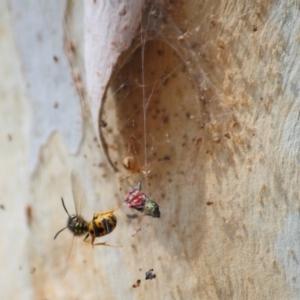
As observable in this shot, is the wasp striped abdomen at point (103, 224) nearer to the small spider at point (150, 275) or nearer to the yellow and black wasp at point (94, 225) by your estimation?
the yellow and black wasp at point (94, 225)

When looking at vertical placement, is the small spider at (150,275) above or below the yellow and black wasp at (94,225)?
below

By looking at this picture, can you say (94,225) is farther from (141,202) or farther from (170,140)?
(170,140)

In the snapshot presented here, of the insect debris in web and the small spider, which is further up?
the insect debris in web

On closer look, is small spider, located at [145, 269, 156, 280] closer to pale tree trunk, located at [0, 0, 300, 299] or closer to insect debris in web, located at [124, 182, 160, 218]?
pale tree trunk, located at [0, 0, 300, 299]

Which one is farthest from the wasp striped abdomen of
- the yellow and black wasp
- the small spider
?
the small spider

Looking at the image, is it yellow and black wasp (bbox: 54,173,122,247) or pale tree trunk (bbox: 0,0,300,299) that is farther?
yellow and black wasp (bbox: 54,173,122,247)

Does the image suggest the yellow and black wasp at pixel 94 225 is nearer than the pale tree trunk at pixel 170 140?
No

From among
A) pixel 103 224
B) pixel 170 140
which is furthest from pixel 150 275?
pixel 170 140

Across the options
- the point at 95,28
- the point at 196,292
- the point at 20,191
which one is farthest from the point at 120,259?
the point at 95,28

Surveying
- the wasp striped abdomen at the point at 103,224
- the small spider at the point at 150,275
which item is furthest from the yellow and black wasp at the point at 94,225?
the small spider at the point at 150,275
